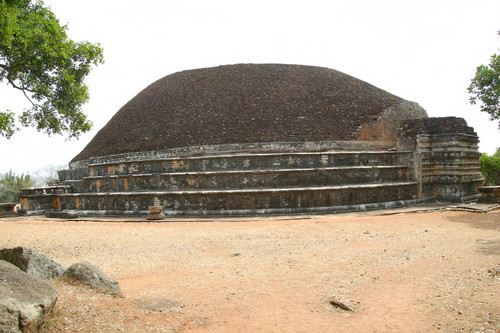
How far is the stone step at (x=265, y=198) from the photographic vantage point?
1066cm

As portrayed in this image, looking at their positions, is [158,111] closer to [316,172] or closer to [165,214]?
[165,214]

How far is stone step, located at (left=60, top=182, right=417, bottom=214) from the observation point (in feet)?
35.0

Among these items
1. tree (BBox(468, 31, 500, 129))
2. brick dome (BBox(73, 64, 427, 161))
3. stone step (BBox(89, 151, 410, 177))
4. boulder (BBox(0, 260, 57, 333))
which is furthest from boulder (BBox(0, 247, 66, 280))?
tree (BBox(468, 31, 500, 129))

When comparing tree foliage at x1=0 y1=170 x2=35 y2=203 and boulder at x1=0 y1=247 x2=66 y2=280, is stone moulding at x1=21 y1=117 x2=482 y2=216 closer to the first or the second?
boulder at x1=0 y1=247 x2=66 y2=280

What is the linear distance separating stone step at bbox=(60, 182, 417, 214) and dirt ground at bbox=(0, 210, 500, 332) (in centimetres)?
201

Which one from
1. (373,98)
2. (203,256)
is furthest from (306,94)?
(203,256)

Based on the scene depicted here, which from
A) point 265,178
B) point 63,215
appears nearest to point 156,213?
point 265,178

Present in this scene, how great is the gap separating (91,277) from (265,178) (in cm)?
819

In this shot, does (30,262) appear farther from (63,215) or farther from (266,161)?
(63,215)

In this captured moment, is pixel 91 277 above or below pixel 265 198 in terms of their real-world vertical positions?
below

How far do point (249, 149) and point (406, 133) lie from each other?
19.9ft

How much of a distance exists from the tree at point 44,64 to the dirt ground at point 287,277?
3.69 meters

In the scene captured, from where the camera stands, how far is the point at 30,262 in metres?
3.52

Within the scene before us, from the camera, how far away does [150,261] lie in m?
5.68
